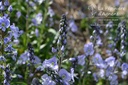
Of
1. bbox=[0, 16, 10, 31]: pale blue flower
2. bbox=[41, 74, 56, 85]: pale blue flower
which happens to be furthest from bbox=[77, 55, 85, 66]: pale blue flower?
bbox=[0, 16, 10, 31]: pale blue flower

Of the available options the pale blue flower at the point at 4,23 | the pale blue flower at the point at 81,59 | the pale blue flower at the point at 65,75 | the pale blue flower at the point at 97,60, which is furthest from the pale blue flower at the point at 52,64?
the pale blue flower at the point at 97,60

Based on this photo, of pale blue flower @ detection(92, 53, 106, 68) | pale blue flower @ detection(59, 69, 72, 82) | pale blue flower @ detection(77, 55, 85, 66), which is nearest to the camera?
pale blue flower @ detection(59, 69, 72, 82)

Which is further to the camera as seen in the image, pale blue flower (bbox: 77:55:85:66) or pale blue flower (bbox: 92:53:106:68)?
pale blue flower (bbox: 92:53:106:68)

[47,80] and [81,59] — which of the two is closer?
[47,80]

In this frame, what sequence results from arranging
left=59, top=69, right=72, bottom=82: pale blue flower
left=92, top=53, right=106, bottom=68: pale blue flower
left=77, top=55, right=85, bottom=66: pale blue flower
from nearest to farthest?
left=59, top=69, right=72, bottom=82: pale blue flower → left=77, top=55, right=85, bottom=66: pale blue flower → left=92, top=53, right=106, bottom=68: pale blue flower

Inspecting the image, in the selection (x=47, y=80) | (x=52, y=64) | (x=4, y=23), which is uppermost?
(x=4, y=23)

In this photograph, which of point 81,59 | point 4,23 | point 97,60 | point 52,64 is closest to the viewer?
point 4,23

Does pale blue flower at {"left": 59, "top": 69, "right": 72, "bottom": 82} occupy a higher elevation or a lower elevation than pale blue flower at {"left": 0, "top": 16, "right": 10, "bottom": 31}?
lower

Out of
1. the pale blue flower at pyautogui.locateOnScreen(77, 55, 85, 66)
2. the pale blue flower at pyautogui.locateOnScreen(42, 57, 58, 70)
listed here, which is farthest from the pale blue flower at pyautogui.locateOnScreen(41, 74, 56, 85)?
the pale blue flower at pyautogui.locateOnScreen(77, 55, 85, 66)

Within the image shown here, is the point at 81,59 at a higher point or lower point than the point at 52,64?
higher

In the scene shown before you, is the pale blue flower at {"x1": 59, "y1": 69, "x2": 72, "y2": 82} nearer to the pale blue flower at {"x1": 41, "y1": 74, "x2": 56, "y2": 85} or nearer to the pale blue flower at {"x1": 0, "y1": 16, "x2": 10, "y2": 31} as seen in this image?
the pale blue flower at {"x1": 41, "y1": 74, "x2": 56, "y2": 85}

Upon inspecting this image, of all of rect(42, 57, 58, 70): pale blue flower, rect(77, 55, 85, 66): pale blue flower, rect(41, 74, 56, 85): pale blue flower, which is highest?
rect(77, 55, 85, 66): pale blue flower

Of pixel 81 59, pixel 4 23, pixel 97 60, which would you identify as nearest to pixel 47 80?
pixel 4 23

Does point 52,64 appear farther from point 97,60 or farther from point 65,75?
point 97,60
